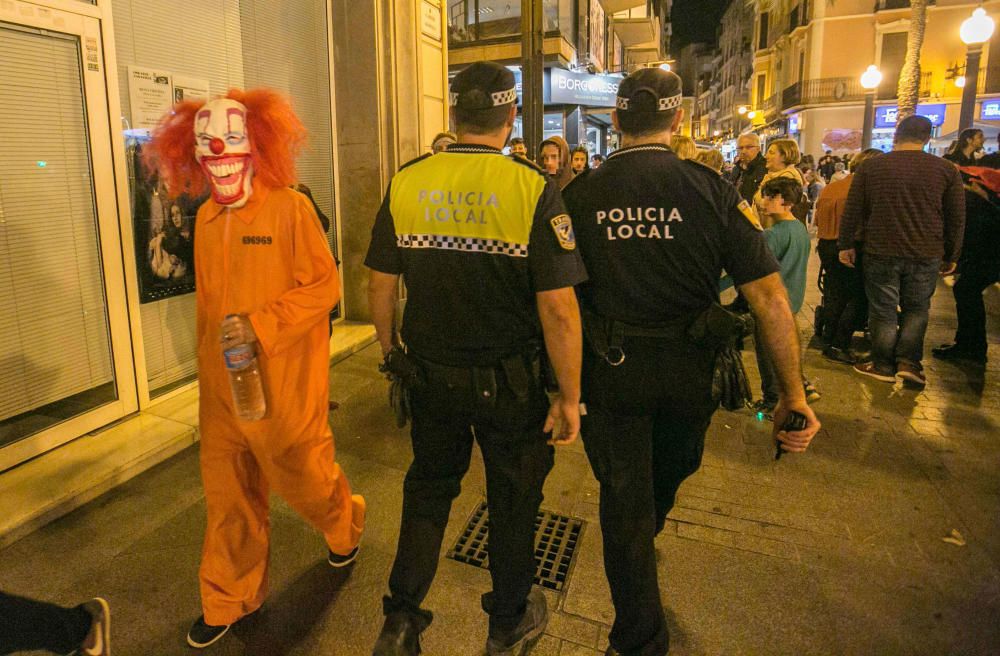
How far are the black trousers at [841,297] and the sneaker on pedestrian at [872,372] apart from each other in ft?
1.53

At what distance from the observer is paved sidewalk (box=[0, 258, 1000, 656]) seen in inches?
99.0

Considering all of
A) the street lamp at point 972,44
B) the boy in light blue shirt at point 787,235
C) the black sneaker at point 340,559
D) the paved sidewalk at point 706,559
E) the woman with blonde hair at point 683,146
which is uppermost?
the street lamp at point 972,44

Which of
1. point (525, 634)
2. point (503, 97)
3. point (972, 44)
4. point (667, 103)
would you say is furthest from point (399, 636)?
point (972, 44)

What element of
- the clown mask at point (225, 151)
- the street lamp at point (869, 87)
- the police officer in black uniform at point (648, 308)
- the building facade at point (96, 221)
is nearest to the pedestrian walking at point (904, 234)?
the police officer in black uniform at point (648, 308)

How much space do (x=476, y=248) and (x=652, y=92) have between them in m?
0.79

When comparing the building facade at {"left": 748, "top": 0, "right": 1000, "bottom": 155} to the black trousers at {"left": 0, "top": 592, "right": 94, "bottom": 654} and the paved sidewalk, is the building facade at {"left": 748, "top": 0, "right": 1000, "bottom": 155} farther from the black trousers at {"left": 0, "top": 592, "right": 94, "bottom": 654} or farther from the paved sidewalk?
the black trousers at {"left": 0, "top": 592, "right": 94, "bottom": 654}

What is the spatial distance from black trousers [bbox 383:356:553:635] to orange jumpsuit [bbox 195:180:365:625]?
0.51m

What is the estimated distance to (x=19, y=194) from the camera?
3.74 m

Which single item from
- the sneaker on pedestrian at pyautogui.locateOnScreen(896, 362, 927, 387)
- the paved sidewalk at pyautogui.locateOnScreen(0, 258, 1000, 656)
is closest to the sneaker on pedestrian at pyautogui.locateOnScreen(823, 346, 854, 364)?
the sneaker on pedestrian at pyautogui.locateOnScreen(896, 362, 927, 387)

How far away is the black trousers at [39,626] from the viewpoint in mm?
1787

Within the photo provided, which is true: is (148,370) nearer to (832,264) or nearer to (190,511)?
(190,511)

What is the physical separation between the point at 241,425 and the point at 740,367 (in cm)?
183

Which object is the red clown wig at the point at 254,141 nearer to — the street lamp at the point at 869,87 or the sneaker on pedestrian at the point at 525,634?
the sneaker on pedestrian at the point at 525,634

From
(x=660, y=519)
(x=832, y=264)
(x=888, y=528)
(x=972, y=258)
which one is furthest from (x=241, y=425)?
(x=972, y=258)
